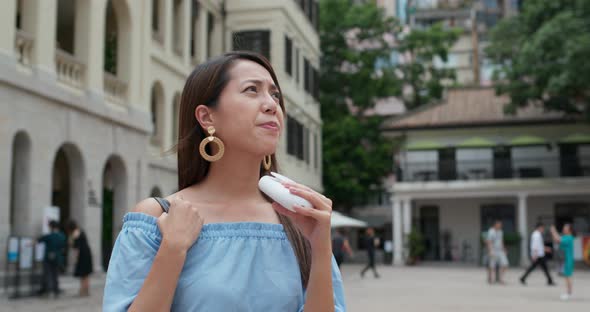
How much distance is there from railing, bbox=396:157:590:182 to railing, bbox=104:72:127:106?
23412 mm

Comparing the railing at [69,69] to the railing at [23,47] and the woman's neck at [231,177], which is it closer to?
the railing at [23,47]

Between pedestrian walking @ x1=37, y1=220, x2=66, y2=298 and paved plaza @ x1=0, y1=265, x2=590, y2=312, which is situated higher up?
pedestrian walking @ x1=37, y1=220, x2=66, y2=298

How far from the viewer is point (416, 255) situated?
38.8 meters

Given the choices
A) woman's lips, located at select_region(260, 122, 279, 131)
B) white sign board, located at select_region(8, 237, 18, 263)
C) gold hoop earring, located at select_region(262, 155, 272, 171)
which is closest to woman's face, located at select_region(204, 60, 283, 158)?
woman's lips, located at select_region(260, 122, 279, 131)

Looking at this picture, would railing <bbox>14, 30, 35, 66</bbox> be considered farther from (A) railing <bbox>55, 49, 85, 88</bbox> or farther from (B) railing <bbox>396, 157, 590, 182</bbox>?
(B) railing <bbox>396, 157, 590, 182</bbox>

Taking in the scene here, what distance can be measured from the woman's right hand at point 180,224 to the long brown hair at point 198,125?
0.87 feet

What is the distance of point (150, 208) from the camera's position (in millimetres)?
2143

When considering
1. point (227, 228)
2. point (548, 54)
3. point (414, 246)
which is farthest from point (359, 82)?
point (227, 228)

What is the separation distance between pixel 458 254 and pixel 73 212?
29.5 metres

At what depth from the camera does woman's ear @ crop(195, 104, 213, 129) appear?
226 centimetres

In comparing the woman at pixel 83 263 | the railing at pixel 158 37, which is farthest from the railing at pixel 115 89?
the woman at pixel 83 263

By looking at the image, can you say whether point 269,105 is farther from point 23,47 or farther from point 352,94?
point 352,94

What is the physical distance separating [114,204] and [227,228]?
61.4 feet

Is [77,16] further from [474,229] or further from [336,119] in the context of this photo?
[474,229]
